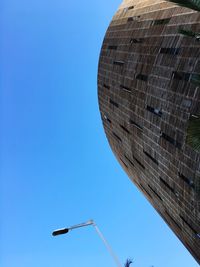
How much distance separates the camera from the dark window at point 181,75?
31031 millimetres

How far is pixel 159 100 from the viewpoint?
35.8 m

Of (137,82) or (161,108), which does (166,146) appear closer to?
(161,108)

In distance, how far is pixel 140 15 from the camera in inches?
1772

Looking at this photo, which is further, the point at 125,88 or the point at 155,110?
the point at 125,88

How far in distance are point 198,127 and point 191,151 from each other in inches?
781

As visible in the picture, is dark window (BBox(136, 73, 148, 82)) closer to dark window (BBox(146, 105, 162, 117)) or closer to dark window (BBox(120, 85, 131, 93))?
dark window (BBox(146, 105, 162, 117))

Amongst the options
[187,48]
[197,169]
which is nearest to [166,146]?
[197,169]

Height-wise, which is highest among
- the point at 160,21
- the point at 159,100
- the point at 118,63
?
the point at 118,63

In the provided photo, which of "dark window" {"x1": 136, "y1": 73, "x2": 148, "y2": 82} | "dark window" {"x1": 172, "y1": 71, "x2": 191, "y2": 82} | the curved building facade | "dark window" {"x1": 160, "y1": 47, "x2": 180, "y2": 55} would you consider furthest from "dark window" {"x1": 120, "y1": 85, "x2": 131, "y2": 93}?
"dark window" {"x1": 172, "y1": 71, "x2": 191, "y2": 82}

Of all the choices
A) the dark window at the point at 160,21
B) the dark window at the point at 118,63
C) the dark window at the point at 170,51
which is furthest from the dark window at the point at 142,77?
the dark window at the point at 118,63

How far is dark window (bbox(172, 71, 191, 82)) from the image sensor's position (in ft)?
Result: 102

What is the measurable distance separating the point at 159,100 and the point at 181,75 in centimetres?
436

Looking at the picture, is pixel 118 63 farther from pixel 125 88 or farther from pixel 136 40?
pixel 136 40

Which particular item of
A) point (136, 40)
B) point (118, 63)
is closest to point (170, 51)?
point (136, 40)
